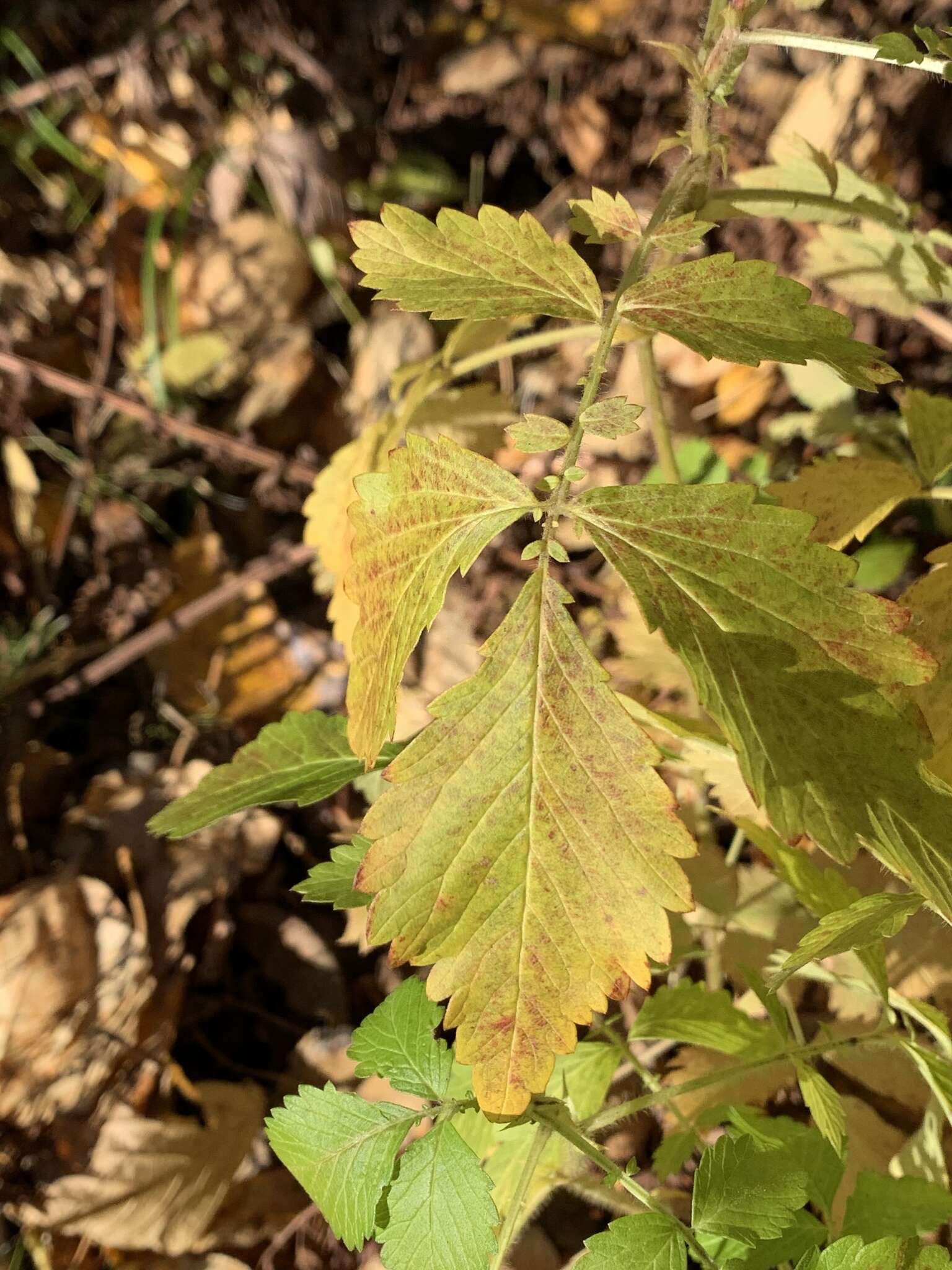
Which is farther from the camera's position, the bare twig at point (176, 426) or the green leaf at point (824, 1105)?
the bare twig at point (176, 426)

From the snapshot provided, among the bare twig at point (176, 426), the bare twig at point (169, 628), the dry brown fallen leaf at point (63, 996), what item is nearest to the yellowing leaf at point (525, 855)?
the dry brown fallen leaf at point (63, 996)

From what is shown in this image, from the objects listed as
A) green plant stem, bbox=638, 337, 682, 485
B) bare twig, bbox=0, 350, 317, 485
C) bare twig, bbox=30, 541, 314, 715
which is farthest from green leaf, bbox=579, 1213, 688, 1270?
bare twig, bbox=0, 350, 317, 485

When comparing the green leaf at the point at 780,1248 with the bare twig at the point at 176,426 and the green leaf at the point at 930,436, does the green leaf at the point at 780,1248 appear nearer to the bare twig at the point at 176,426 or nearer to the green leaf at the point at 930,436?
the green leaf at the point at 930,436

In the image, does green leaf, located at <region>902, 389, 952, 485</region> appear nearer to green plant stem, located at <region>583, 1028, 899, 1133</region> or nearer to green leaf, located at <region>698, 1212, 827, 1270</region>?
green plant stem, located at <region>583, 1028, 899, 1133</region>

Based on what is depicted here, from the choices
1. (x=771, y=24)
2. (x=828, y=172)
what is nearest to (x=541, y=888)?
(x=828, y=172)

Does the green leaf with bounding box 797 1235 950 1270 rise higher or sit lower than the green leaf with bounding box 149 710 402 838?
lower

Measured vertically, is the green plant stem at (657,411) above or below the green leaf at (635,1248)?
above
